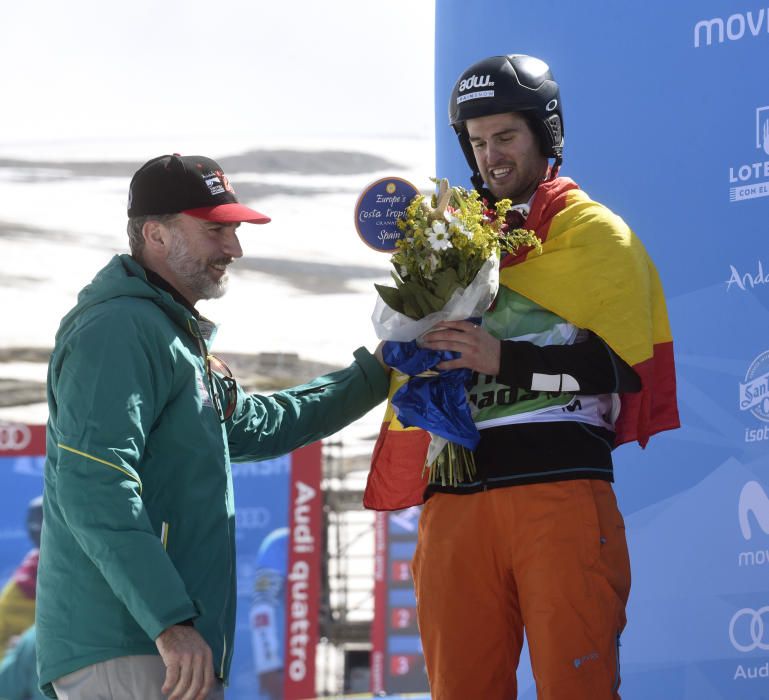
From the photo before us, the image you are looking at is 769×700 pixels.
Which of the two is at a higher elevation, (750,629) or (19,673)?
(750,629)

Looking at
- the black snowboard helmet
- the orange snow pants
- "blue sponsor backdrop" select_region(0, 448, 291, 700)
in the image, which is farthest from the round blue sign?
"blue sponsor backdrop" select_region(0, 448, 291, 700)

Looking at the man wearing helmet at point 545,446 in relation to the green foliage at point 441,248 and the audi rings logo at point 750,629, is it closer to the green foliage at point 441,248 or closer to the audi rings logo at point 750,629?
the green foliage at point 441,248

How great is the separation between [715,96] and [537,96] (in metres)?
0.66

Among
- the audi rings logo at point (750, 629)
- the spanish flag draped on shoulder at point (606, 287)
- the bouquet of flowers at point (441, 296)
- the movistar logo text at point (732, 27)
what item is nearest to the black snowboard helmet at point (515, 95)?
the spanish flag draped on shoulder at point (606, 287)

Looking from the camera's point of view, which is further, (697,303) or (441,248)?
(697,303)

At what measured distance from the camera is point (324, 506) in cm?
949

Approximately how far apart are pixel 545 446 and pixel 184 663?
84 centimetres

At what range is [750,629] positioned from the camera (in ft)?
9.73

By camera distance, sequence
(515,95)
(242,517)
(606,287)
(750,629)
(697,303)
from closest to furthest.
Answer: (606,287) → (515,95) → (750,629) → (697,303) → (242,517)

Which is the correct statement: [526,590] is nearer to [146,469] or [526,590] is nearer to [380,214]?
[146,469]

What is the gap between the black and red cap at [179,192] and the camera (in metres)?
2.66

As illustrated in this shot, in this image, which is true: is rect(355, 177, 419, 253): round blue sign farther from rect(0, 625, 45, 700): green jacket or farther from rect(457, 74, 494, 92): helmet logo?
rect(0, 625, 45, 700): green jacket

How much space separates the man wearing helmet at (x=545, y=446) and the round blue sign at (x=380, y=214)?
11.7 inches

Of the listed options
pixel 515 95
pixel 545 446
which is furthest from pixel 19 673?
pixel 515 95
